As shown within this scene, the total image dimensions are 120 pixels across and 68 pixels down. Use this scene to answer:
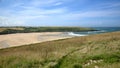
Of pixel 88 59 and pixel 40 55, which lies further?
pixel 40 55

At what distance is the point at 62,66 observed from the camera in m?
11.1

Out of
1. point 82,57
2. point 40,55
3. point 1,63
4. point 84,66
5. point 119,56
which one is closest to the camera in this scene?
point 84,66

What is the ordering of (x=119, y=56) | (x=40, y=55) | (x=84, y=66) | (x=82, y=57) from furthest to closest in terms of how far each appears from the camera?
(x=40, y=55) < (x=82, y=57) < (x=119, y=56) < (x=84, y=66)

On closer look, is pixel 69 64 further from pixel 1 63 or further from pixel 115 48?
pixel 1 63

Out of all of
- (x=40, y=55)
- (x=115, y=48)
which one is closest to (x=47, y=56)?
(x=40, y=55)

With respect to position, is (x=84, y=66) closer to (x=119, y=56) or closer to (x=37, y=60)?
(x=119, y=56)

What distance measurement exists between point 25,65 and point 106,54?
590 centimetres

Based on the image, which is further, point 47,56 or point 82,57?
point 47,56

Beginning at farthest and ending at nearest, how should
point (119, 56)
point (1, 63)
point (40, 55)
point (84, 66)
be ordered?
point (40, 55) < point (1, 63) < point (119, 56) < point (84, 66)

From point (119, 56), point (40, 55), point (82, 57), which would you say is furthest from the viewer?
point (40, 55)

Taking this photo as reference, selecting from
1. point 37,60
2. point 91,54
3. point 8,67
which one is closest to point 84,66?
point 91,54

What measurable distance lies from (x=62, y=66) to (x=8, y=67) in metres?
4.13

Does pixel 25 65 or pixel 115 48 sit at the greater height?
pixel 115 48

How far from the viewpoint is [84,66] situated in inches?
419
